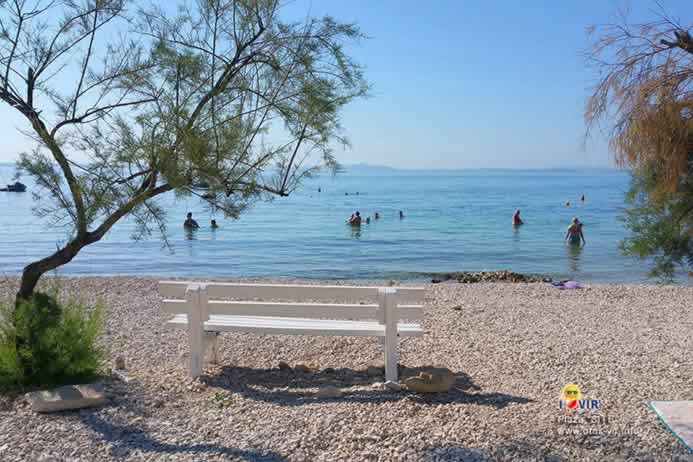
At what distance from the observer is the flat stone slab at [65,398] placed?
4.28 meters

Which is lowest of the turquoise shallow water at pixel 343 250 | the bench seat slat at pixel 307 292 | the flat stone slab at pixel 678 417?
the turquoise shallow water at pixel 343 250

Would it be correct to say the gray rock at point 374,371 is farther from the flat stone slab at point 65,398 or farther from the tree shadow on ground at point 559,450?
the flat stone slab at point 65,398

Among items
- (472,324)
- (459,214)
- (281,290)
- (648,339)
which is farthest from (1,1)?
(459,214)

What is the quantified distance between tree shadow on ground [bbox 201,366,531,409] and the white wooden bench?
34cm

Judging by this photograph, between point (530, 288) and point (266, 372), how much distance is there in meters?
9.30

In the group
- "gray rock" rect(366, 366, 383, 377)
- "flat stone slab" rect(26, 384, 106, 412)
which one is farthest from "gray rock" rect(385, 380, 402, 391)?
"flat stone slab" rect(26, 384, 106, 412)

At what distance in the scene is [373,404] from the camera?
14.7 feet

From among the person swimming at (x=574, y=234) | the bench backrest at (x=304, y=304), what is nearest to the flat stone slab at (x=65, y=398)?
the bench backrest at (x=304, y=304)

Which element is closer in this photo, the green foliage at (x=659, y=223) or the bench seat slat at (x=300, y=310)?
the green foliage at (x=659, y=223)

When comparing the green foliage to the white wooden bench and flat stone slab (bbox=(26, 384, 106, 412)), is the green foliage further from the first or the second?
flat stone slab (bbox=(26, 384, 106, 412))

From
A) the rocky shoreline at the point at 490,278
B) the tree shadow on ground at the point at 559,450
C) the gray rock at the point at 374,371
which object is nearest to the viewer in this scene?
the tree shadow on ground at the point at 559,450

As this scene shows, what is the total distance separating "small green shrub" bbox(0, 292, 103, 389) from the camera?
15.4ft

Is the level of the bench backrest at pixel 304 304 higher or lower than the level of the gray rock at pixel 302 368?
higher

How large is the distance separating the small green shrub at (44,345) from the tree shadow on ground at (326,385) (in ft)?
3.29
